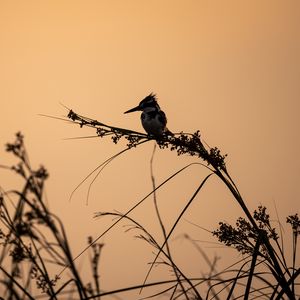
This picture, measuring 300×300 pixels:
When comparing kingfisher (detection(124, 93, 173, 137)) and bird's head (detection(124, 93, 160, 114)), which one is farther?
bird's head (detection(124, 93, 160, 114))

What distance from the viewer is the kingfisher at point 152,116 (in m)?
9.84

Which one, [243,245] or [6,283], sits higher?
[243,245]

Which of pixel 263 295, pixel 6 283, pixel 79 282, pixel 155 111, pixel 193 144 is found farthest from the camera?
pixel 155 111

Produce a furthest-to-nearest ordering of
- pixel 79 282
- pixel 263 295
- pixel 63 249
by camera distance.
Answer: pixel 263 295
pixel 79 282
pixel 63 249

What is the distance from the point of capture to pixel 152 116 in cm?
995

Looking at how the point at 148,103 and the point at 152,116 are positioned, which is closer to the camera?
the point at 152,116

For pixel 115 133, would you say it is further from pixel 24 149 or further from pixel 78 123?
pixel 24 149

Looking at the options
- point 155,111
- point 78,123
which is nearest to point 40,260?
point 78,123

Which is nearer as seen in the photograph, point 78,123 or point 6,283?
point 6,283

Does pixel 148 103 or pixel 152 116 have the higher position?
pixel 148 103

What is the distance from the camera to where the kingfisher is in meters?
9.84

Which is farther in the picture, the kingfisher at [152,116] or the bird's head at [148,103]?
the bird's head at [148,103]

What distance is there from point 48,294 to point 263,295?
1382 mm

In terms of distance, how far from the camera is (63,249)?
1785 mm
